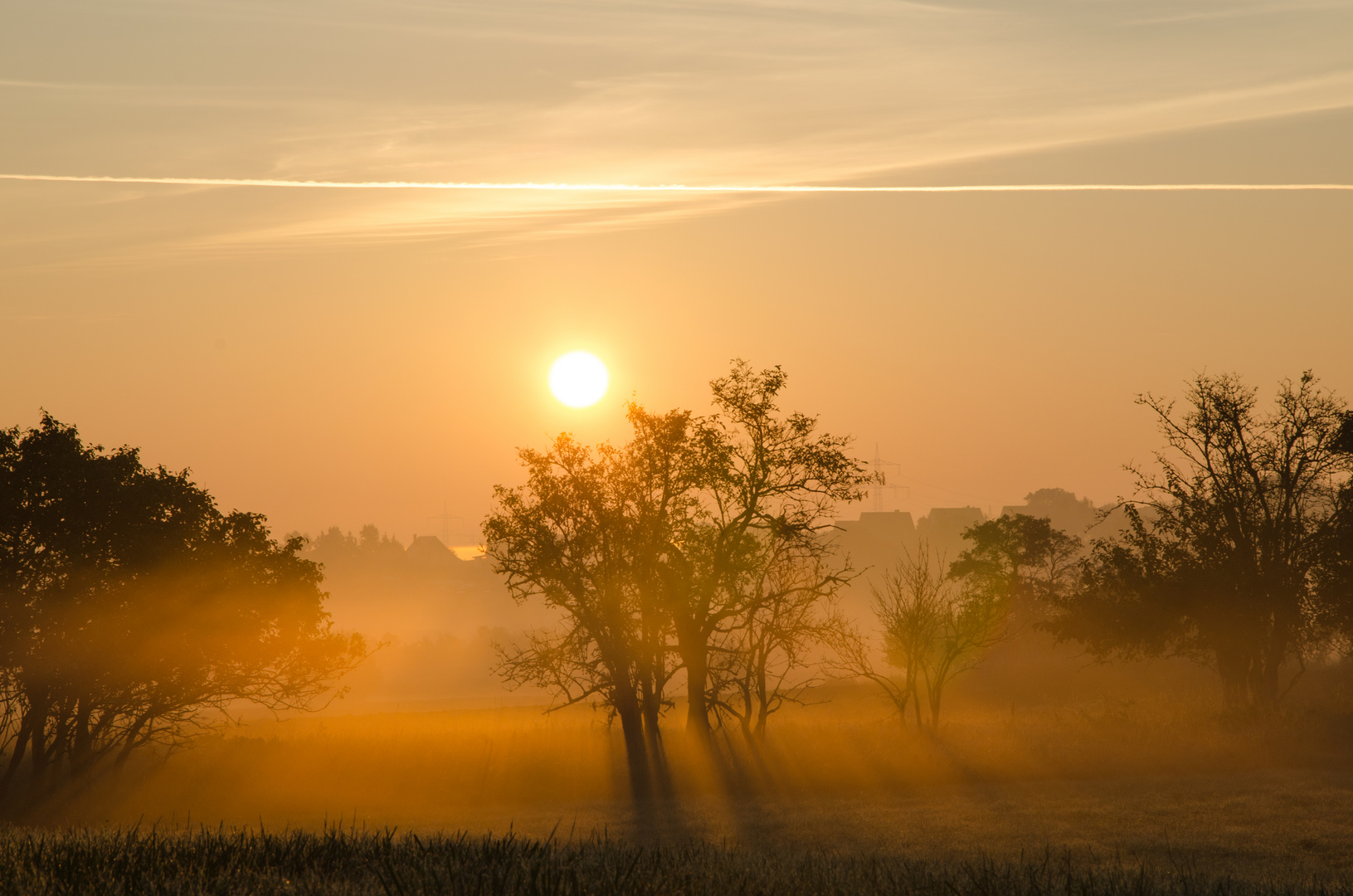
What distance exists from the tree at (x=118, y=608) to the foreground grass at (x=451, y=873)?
18.1m

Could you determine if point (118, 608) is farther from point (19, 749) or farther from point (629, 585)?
point (629, 585)

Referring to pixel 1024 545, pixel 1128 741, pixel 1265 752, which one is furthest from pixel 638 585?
pixel 1024 545

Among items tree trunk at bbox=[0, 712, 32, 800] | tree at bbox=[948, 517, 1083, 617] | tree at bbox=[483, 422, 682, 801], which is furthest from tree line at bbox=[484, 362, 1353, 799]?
tree at bbox=[948, 517, 1083, 617]

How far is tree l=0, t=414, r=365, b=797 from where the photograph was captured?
25891mm

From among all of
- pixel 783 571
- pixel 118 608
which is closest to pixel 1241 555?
pixel 783 571

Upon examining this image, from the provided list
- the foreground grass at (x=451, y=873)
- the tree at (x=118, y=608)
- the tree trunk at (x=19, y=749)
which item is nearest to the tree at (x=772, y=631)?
the tree at (x=118, y=608)

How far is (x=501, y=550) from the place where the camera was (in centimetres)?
3328

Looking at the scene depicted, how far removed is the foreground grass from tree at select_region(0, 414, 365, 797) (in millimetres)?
18128

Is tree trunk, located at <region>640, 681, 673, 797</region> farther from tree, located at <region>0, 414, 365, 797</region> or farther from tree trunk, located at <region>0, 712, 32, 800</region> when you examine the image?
tree trunk, located at <region>0, 712, 32, 800</region>

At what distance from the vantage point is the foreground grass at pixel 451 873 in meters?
8.05

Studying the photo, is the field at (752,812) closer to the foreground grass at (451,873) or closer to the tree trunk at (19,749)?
the foreground grass at (451,873)

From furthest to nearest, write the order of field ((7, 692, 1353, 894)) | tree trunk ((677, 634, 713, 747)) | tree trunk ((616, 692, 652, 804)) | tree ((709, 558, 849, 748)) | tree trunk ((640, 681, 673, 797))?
1. tree ((709, 558, 849, 748))
2. tree trunk ((677, 634, 713, 747))
3. tree trunk ((640, 681, 673, 797))
4. tree trunk ((616, 692, 652, 804))
5. field ((7, 692, 1353, 894))

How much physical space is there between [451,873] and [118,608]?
22722 millimetres

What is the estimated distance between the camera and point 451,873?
8.24 m
